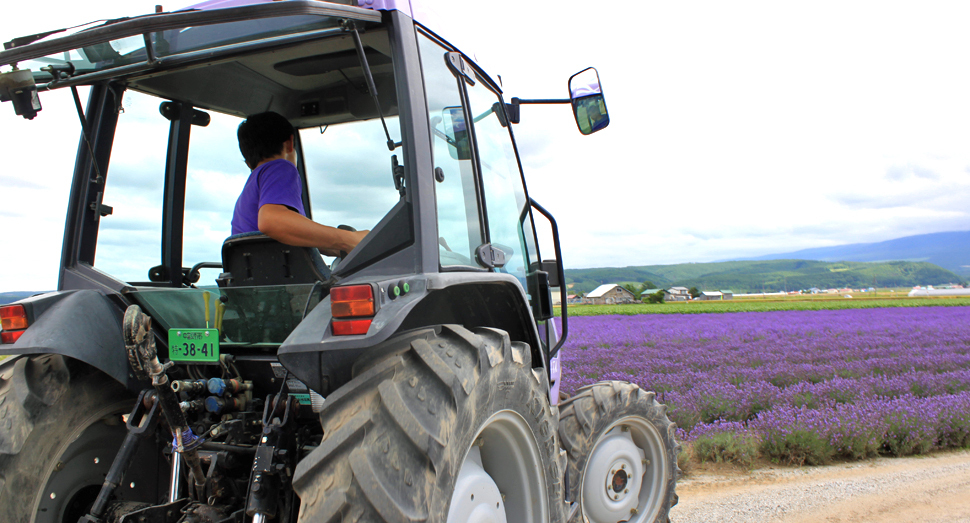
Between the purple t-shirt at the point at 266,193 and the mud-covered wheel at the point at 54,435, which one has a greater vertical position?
the purple t-shirt at the point at 266,193

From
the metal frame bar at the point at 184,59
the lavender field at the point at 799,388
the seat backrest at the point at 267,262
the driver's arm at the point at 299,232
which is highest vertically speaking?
the metal frame bar at the point at 184,59

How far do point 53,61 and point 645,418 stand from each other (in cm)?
324

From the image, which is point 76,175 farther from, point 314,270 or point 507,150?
point 507,150

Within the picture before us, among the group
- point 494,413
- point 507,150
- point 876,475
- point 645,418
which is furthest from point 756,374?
point 494,413

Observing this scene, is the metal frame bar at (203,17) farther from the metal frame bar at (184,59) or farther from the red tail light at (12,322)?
the red tail light at (12,322)

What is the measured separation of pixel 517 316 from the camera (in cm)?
255

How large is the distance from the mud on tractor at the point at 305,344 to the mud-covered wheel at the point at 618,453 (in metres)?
0.02

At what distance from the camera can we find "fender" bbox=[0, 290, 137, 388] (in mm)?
1984

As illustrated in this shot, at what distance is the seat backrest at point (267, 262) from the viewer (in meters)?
2.16

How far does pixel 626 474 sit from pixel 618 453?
5.9 inches

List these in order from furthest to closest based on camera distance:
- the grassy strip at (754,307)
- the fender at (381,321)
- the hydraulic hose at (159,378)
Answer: the grassy strip at (754,307)
the hydraulic hose at (159,378)
the fender at (381,321)

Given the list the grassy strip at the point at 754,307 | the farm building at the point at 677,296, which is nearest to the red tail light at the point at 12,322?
the grassy strip at the point at 754,307

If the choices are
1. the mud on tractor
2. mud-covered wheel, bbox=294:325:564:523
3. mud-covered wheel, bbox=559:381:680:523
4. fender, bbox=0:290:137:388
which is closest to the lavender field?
mud-covered wheel, bbox=559:381:680:523

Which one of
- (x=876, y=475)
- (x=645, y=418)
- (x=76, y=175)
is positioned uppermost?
(x=76, y=175)
